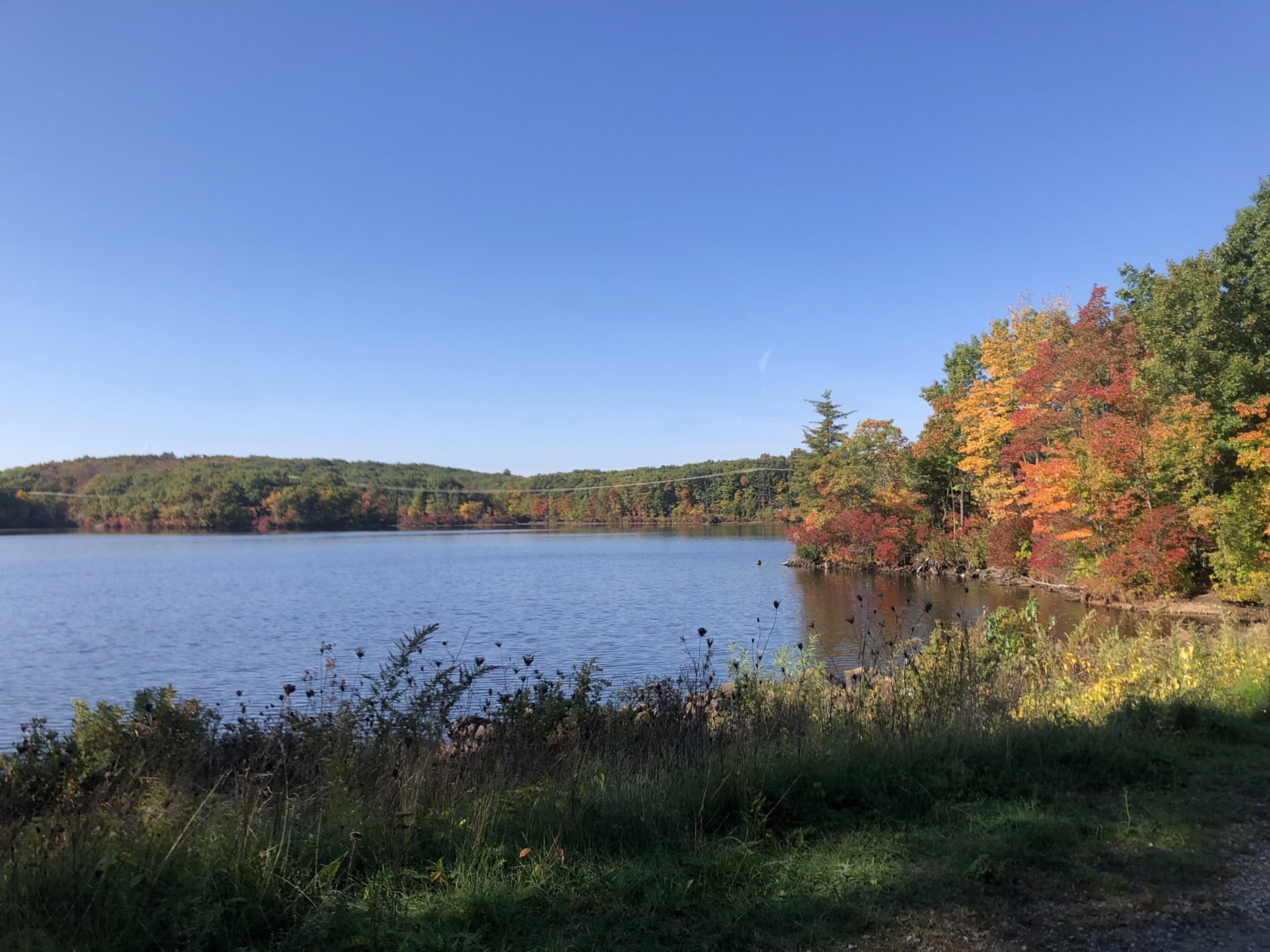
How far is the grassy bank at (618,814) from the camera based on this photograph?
3426 mm

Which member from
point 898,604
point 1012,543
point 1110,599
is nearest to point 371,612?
point 898,604

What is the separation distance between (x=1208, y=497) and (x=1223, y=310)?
5402mm

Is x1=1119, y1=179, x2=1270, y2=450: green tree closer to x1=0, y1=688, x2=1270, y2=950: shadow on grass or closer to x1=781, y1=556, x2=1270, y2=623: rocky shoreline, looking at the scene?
x1=781, y1=556, x2=1270, y2=623: rocky shoreline

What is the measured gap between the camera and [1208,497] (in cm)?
2264

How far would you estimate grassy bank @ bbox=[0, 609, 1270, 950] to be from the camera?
11.2 ft

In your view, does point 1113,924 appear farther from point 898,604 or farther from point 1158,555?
point 898,604

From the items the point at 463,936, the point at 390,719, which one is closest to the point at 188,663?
the point at 390,719

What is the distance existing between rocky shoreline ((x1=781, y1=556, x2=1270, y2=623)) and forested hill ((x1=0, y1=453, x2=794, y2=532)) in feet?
241

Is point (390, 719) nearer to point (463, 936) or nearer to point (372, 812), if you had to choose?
point (372, 812)

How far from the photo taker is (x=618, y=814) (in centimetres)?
439

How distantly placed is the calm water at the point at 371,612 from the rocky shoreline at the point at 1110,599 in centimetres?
141

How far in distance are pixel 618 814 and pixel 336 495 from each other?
148 m

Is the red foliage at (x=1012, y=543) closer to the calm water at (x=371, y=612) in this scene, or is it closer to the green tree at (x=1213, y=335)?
the calm water at (x=371, y=612)

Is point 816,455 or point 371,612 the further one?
point 816,455
